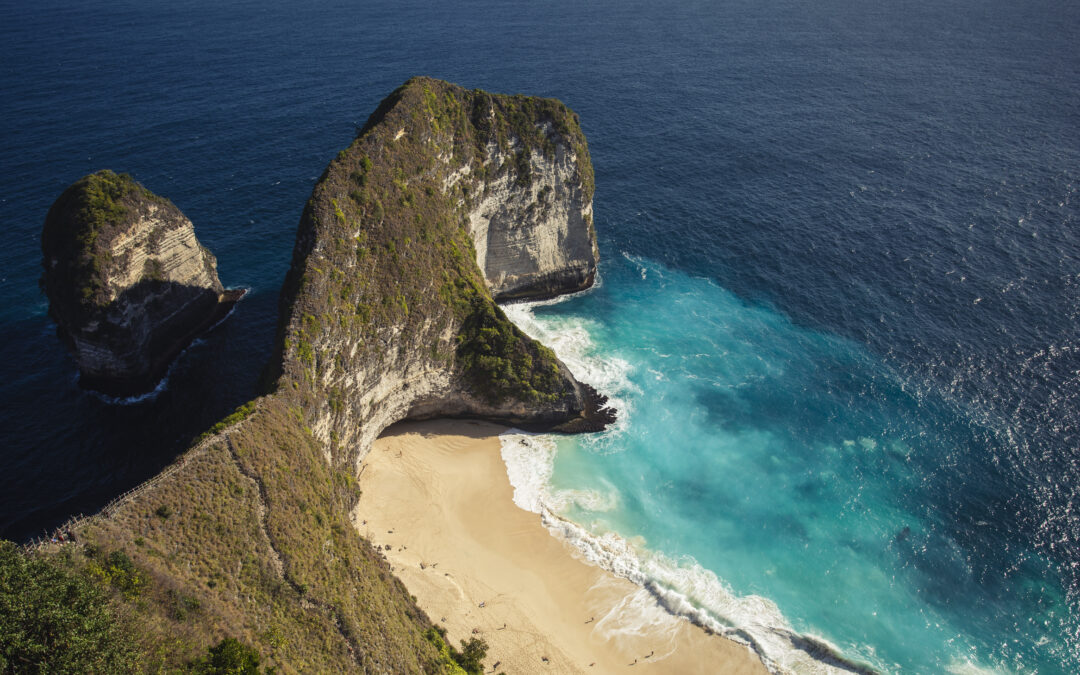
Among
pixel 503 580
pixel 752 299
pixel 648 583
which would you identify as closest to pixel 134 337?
pixel 503 580

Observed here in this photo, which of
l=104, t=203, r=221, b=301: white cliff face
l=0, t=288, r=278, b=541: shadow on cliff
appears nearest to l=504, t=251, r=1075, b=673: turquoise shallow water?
l=0, t=288, r=278, b=541: shadow on cliff

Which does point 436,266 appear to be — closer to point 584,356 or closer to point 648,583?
point 584,356

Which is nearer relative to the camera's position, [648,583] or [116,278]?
[648,583]

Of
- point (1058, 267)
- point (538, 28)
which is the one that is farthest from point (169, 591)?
point (538, 28)

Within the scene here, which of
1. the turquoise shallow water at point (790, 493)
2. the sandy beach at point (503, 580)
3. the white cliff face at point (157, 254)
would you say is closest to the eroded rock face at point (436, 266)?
the sandy beach at point (503, 580)

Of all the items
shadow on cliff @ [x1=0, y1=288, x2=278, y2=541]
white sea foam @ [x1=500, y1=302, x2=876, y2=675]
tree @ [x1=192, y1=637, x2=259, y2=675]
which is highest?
tree @ [x1=192, y1=637, x2=259, y2=675]

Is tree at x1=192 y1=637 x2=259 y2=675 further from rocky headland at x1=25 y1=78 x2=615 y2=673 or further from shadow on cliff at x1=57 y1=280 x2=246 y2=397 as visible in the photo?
shadow on cliff at x1=57 y1=280 x2=246 y2=397

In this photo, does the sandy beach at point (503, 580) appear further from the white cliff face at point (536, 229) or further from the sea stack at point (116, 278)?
the white cliff face at point (536, 229)
